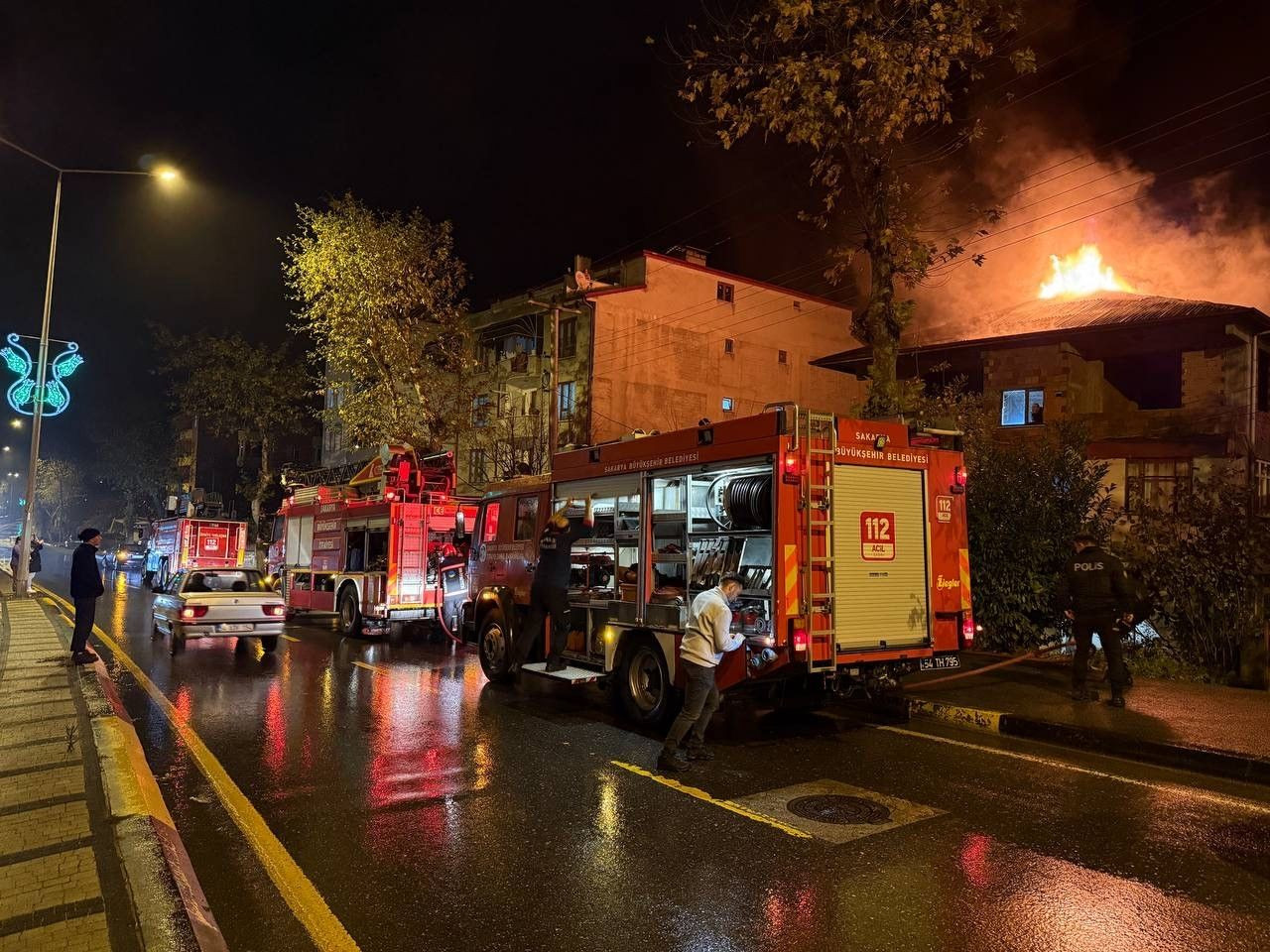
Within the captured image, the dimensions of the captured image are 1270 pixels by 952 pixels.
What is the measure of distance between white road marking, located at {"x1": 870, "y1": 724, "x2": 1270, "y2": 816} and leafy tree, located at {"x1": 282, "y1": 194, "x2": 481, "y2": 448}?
19.6 m

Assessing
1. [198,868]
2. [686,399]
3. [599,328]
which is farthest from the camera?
[686,399]

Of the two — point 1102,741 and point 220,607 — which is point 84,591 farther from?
point 1102,741

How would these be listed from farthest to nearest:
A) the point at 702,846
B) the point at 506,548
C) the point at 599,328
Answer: the point at 599,328, the point at 506,548, the point at 702,846

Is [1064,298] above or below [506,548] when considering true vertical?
above

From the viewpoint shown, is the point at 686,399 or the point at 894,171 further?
the point at 686,399

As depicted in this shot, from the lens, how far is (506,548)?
1095cm

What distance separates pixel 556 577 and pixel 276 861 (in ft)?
16.0

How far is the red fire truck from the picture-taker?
28.4 m

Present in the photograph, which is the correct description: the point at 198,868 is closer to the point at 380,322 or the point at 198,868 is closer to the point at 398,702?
the point at 398,702

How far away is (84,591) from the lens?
10.5 meters

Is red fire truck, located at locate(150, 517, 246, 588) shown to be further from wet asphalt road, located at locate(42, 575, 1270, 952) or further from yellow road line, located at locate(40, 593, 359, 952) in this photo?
yellow road line, located at locate(40, 593, 359, 952)

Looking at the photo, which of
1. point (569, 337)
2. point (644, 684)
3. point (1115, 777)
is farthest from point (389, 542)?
point (569, 337)

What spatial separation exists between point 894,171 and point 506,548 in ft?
24.7

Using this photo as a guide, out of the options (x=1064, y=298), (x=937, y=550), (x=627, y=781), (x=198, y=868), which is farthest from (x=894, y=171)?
(x=1064, y=298)
